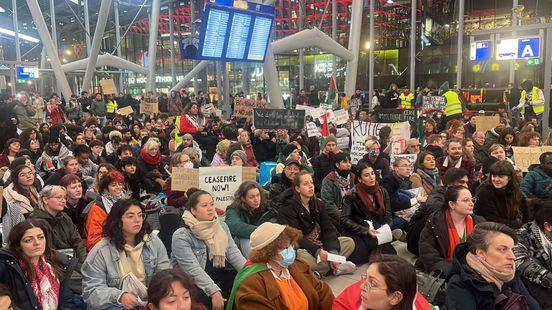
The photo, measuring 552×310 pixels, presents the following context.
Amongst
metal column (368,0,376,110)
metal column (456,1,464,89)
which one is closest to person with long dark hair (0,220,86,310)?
metal column (456,1,464,89)

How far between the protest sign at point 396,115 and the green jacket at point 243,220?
233 inches

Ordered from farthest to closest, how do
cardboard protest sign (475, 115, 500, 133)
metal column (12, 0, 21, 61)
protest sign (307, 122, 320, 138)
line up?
1. metal column (12, 0, 21, 61)
2. protest sign (307, 122, 320, 138)
3. cardboard protest sign (475, 115, 500, 133)

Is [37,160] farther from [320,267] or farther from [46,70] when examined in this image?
[46,70]

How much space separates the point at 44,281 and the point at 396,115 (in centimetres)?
834

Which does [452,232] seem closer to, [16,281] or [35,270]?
[35,270]

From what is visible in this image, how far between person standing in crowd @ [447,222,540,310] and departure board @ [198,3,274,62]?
864 cm

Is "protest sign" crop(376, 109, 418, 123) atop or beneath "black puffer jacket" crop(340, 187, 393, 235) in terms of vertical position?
atop

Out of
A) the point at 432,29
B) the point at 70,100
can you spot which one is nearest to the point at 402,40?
the point at 432,29

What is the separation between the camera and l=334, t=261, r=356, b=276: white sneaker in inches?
215

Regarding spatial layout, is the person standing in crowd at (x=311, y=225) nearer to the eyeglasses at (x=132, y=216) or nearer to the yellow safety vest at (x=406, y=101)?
the eyeglasses at (x=132, y=216)

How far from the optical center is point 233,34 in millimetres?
11445

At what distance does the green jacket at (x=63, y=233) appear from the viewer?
4.38m

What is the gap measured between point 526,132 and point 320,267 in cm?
450

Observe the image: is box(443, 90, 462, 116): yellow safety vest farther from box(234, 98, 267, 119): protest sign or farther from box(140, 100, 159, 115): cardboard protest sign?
box(140, 100, 159, 115): cardboard protest sign
